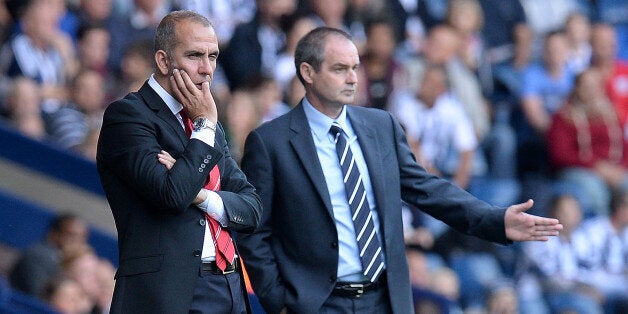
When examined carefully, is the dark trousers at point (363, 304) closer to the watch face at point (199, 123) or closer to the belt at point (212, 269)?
the belt at point (212, 269)

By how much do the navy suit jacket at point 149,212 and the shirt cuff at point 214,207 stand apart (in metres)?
0.03

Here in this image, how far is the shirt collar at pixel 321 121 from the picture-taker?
18.5ft

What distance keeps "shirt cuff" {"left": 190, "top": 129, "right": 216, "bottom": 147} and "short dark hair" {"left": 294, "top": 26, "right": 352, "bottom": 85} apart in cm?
142

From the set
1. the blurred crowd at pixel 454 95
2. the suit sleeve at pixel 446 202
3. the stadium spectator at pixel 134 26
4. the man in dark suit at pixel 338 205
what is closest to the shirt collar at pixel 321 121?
the man in dark suit at pixel 338 205

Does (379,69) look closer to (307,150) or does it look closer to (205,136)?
(307,150)

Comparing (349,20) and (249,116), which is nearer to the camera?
(249,116)

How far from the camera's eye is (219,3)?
1039 cm

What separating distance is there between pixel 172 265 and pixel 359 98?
20.4ft

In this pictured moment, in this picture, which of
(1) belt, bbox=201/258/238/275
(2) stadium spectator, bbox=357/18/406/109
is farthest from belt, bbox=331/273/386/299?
(2) stadium spectator, bbox=357/18/406/109

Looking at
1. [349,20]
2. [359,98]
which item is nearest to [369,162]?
[359,98]

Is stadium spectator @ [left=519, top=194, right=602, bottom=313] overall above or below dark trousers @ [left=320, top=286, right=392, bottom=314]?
below

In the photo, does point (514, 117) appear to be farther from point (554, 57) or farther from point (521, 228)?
point (521, 228)

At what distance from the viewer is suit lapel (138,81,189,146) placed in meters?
4.44

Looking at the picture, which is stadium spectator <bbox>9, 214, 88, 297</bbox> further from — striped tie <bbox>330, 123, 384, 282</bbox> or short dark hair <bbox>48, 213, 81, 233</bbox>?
striped tie <bbox>330, 123, 384, 282</bbox>
